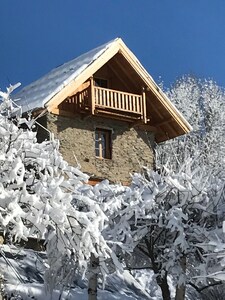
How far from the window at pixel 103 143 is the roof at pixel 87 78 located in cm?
190

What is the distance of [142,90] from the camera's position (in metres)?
23.3

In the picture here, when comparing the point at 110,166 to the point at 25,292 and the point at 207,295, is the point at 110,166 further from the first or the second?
the point at 25,292

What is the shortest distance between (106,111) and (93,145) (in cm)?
133

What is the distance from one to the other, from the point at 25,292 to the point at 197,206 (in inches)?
164

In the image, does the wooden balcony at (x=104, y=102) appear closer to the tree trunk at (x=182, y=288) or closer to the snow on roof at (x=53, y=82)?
the snow on roof at (x=53, y=82)

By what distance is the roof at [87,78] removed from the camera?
2086 centimetres

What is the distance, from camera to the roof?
2086cm

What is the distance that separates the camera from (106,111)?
22359 mm

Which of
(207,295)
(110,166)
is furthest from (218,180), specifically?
(110,166)

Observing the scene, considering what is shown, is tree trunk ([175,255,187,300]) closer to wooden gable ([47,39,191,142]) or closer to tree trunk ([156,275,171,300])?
tree trunk ([156,275,171,300])

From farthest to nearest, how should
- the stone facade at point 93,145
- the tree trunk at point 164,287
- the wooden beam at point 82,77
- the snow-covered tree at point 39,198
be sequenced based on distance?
the stone facade at point 93,145, the wooden beam at point 82,77, the tree trunk at point 164,287, the snow-covered tree at point 39,198

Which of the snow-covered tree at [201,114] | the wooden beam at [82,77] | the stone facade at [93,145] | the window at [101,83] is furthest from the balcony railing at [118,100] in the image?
the snow-covered tree at [201,114]

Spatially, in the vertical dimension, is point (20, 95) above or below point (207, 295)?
above

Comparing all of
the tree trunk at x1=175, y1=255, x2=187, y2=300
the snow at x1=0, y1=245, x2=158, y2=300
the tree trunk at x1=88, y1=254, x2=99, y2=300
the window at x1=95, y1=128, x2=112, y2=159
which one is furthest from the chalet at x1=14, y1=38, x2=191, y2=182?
the tree trunk at x1=175, y1=255, x2=187, y2=300
